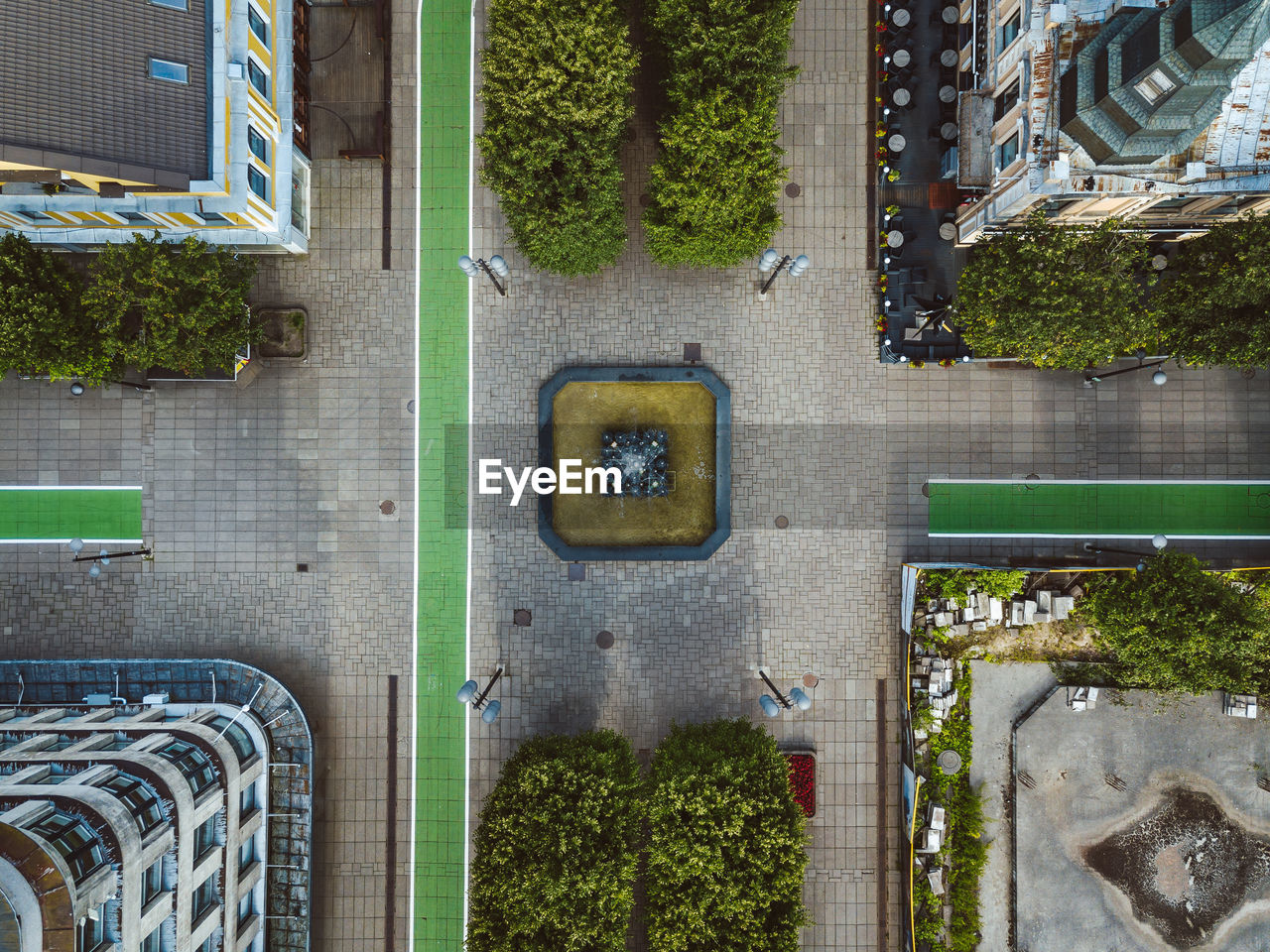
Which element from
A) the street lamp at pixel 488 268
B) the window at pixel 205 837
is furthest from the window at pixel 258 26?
the window at pixel 205 837

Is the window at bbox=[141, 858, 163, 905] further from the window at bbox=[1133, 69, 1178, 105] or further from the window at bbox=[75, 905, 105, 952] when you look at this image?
the window at bbox=[1133, 69, 1178, 105]

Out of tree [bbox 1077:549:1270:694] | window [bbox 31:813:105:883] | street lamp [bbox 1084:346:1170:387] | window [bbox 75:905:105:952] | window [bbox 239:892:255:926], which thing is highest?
street lamp [bbox 1084:346:1170:387]

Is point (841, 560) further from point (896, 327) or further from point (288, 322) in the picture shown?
point (288, 322)

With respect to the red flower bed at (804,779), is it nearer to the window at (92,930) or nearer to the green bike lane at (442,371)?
the green bike lane at (442,371)

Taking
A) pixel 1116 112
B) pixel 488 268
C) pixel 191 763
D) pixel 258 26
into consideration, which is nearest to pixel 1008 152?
pixel 1116 112

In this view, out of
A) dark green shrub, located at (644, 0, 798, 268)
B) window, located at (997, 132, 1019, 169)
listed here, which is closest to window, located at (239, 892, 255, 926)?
dark green shrub, located at (644, 0, 798, 268)

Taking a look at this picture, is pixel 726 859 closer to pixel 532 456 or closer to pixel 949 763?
pixel 949 763

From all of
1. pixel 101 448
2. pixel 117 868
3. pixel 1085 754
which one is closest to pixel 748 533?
pixel 1085 754
